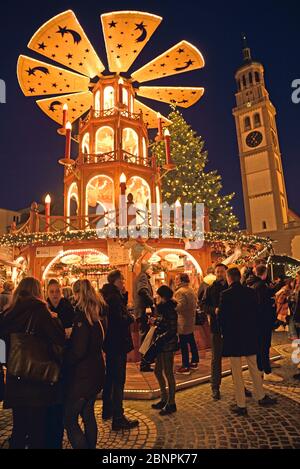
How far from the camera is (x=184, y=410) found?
5.11 m

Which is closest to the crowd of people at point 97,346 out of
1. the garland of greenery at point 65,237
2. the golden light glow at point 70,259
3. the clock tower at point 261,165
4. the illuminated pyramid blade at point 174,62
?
the garland of greenery at point 65,237

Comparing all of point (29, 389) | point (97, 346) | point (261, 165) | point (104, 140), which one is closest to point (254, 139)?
point (261, 165)

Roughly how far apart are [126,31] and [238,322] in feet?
53.0

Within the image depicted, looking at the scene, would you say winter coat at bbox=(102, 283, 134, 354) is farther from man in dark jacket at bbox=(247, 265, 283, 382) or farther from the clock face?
the clock face

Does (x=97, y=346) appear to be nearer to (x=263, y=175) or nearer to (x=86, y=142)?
(x=86, y=142)

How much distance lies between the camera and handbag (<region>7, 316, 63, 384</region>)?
310 cm

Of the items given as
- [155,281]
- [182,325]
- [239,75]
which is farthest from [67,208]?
[239,75]

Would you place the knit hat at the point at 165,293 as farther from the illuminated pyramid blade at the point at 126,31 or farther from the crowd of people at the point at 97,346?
the illuminated pyramid blade at the point at 126,31

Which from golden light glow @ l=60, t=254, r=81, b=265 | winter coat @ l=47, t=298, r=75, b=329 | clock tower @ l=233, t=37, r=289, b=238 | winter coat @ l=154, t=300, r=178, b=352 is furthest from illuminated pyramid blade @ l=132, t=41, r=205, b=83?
clock tower @ l=233, t=37, r=289, b=238

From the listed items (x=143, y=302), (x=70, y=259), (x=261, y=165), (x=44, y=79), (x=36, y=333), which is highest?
(x=261, y=165)

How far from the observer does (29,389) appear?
3.10 meters

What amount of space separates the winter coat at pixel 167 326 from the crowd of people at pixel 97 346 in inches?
0.7
